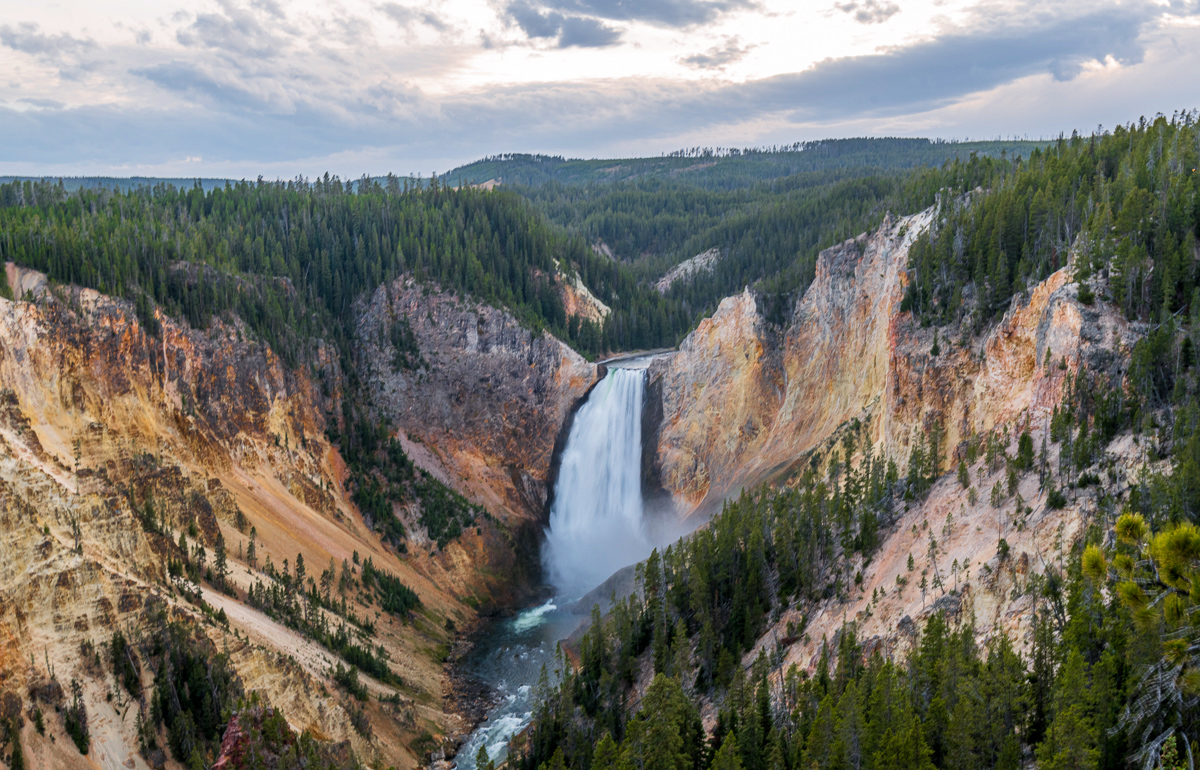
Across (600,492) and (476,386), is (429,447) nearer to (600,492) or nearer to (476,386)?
(476,386)

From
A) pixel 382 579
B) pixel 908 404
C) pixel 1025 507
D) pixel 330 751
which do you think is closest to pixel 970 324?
pixel 908 404

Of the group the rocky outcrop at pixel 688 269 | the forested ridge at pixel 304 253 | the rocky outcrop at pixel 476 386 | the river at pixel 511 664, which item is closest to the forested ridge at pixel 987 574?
the river at pixel 511 664

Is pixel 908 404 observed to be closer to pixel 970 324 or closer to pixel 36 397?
pixel 970 324

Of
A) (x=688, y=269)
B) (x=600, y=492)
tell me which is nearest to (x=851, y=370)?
(x=600, y=492)

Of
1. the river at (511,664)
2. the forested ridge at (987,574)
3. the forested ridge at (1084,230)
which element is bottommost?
the river at (511,664)

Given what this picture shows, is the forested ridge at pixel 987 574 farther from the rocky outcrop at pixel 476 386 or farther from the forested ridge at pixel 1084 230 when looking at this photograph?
the rocky outcrop at pixel 476 386

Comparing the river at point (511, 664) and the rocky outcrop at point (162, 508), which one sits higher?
the rocky outcrop at point (162, 508)
